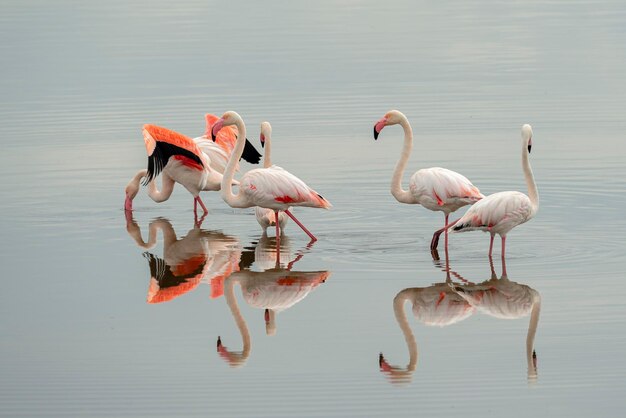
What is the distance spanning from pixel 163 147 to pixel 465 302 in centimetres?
429

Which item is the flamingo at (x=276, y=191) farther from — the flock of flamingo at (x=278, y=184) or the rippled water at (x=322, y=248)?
the rippled water at (x=322, y=248)

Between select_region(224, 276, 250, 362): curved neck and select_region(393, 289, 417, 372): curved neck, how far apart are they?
0.99 meters

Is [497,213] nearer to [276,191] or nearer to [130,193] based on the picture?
[276,191]

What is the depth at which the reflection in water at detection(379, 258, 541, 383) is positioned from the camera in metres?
8.50

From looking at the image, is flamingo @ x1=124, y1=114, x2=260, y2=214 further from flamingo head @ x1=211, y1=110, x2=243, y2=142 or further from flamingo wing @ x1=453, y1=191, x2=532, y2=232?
flamingo wing @ x1=453, y1=191, x2=532, y2=232

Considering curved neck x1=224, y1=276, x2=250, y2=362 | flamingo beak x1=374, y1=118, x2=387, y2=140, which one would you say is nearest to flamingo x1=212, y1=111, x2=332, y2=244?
flamingo beak x1=374, y1=118, x2=387, y2=140

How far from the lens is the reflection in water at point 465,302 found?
8.50m

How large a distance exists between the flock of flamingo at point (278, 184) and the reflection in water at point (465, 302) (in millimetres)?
Result: 547

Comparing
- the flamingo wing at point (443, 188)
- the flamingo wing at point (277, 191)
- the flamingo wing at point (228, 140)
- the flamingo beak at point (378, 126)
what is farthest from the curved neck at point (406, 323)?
the flamingo wing at point (228, 140)

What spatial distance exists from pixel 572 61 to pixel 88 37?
990cm

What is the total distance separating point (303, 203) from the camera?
10.8 meters

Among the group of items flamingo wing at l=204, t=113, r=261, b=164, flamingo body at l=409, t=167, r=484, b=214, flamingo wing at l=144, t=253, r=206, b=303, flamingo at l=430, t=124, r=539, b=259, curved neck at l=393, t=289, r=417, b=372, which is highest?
flamingo wing at l=204, t=113, r=261, b=164

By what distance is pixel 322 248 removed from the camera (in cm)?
1075

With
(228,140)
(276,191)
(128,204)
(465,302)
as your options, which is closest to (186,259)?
(276,191)
